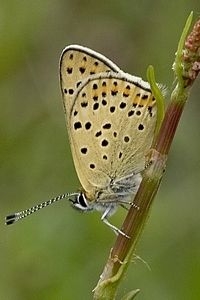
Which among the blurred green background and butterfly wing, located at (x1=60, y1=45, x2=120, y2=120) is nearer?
butterfly wing, located at (x1=60, y1=45, x2=120, y2=120)

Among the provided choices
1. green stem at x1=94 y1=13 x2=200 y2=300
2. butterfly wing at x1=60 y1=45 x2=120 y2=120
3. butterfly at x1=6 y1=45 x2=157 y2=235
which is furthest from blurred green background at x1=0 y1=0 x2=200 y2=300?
green stem at x1=94 y1=13 x2=200 y2=300

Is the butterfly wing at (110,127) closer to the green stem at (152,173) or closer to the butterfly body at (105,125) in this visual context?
the butterfly body at (105,125)

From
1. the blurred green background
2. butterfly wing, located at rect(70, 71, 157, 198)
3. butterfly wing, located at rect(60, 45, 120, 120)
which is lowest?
the blurred green background

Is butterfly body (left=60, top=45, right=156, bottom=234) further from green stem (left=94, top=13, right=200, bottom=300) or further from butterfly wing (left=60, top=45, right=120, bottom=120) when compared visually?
green stem (left=94, top=13, right=200, bottom=300)

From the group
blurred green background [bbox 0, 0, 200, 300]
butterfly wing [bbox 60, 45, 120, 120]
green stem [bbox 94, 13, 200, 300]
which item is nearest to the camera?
green stem [bbox 94, 13, 200, 300]

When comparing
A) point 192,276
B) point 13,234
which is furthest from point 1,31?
point 192,276

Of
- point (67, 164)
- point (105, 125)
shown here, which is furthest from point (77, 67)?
point (67, 164)

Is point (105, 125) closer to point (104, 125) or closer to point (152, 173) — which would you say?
point (104, 125)
